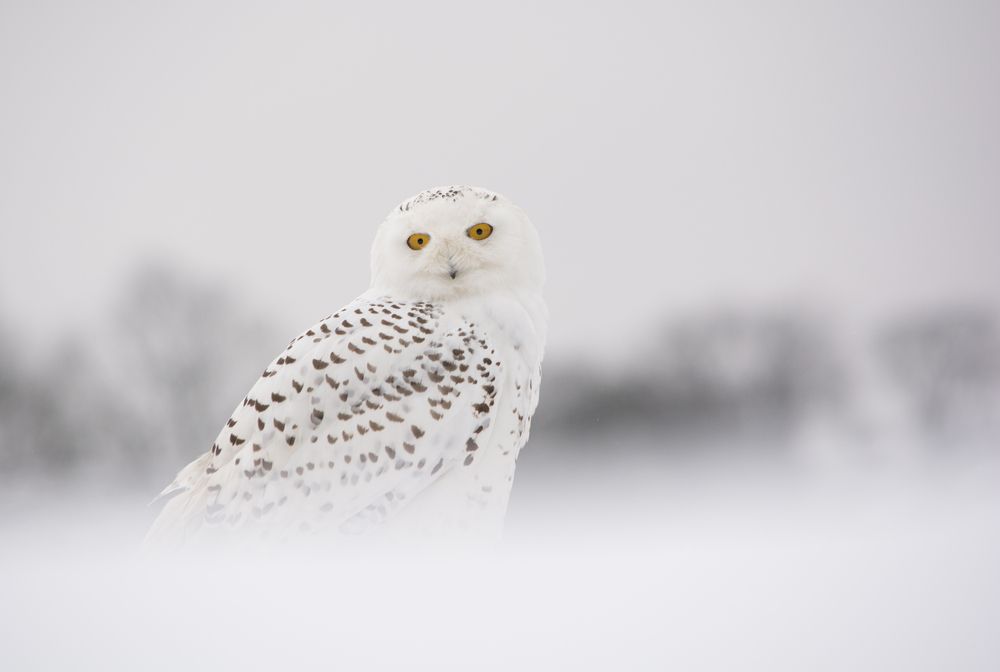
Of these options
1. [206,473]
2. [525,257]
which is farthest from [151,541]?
[525,257]

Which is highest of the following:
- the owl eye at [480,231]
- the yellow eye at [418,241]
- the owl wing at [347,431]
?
the owl eye at [480,231]

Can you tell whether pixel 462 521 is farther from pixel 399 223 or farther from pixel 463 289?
pixel 399 223

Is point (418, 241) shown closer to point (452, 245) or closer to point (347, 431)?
point (452, 245)

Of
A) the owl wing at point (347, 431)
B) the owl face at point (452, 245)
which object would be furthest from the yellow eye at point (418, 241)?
the owl wing at point (347, 431)

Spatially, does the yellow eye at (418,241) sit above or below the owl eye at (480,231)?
below

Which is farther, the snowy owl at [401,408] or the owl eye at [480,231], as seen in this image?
the owl eye at [480,231]

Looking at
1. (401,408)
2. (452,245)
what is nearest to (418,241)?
(452,245)

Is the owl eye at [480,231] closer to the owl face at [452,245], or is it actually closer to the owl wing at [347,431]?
the owl face at [452,245]

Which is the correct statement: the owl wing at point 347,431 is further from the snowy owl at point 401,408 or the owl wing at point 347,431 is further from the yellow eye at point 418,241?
the yellow eye at point 418,241

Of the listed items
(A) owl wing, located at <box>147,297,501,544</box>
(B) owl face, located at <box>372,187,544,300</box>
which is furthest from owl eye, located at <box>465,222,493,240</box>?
(A) owl wing, located at <box>147,297,501,544</box>
